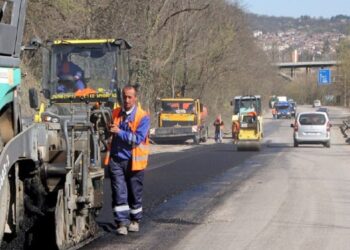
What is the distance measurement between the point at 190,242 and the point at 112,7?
95.5ft

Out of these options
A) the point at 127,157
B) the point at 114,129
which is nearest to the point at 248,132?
the point at 127,157

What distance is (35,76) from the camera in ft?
94.8

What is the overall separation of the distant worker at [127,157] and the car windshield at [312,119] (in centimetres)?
2690

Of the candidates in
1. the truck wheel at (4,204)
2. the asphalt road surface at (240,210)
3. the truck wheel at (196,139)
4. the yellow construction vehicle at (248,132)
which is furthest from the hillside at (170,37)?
the truck wheel at (4,204)

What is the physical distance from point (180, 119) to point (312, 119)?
8.37m

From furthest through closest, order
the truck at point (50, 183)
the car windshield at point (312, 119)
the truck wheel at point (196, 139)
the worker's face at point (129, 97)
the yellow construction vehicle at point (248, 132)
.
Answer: the truck wheel at point (196, 139)
the car windshield at point (312, 119)
the yellow construction vehicle at point (248, 132)
the worker's face at point (129, 97)
the truck at point (50, 183)

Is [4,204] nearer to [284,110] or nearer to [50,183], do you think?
[50,183]

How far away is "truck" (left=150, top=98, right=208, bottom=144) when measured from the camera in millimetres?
39812

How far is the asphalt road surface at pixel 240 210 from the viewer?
9312 mm

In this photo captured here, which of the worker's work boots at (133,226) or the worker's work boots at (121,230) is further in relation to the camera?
the worker's work boots at (133,226)

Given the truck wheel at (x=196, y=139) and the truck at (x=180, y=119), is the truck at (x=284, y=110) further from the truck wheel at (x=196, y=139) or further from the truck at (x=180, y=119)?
the truck wheel at (x=196, y=139)

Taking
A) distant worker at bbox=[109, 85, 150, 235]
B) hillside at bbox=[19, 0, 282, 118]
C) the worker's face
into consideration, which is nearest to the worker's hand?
distant worker at bbox=[109, 85, 150, 235]

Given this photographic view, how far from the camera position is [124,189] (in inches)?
376

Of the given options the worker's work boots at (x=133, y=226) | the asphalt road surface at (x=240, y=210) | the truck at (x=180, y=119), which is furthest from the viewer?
the truck at (x=180, y=119)
